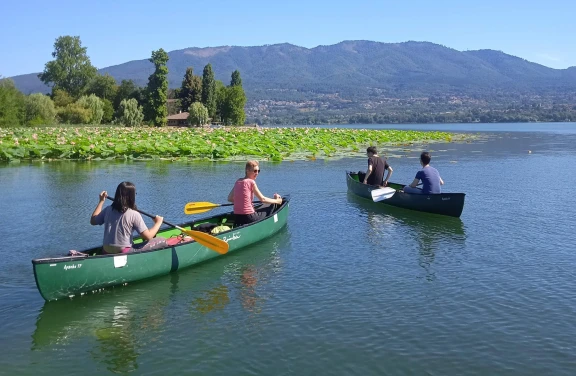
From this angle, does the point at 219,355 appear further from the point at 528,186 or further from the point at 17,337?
the point at 528,186

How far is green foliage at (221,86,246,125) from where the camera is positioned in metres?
81.9

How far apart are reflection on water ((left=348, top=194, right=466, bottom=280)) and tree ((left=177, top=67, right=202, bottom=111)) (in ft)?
211

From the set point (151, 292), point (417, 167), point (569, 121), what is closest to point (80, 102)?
point (417, 167)

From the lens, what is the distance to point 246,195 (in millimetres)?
11297

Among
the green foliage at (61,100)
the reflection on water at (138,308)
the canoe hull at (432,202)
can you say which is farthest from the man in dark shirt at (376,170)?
the green foliage at (61,100)

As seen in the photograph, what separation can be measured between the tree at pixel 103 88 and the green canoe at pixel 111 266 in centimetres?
7777

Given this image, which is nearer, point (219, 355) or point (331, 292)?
point (219, 355)

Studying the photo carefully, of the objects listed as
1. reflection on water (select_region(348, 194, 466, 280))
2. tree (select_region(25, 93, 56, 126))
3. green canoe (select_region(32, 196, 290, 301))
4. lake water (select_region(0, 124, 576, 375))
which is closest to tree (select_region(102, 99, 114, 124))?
tree (select_region(25, 93, 56, 126))

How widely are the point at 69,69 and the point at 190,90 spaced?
2410 cm

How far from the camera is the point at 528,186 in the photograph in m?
20.2

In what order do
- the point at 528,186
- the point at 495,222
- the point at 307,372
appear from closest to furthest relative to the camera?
1. the point at 307,372
2. the point at 495,222
3. the point at 528,186

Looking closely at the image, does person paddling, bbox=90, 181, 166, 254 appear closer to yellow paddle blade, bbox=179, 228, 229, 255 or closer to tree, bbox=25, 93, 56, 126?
yellow paddle blade, bbox=179, 228, 229, 255

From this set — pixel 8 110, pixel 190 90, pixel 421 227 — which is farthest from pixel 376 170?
pixel 190 90

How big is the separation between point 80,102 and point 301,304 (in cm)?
6636
